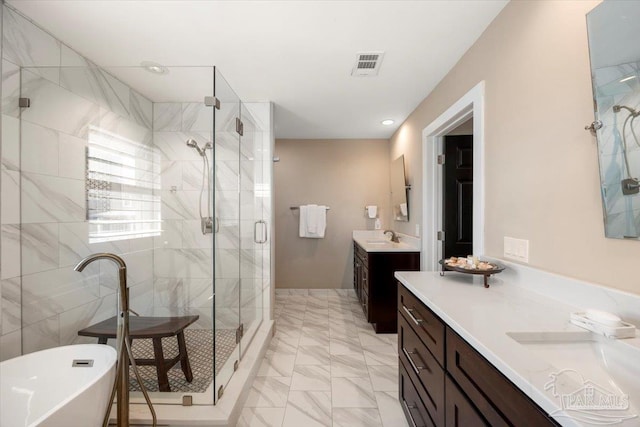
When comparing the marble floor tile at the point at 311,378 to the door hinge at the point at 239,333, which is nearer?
the marble floor tile at the point at 311,378

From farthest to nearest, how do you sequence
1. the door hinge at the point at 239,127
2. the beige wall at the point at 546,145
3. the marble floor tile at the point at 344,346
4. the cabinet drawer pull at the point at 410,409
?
the marble floor tile at the point at 344,346 < the door hinge at the point at 239,127 < the cabinet drawer pull at the point at 410,409 < the beige wall at the point at 546,145

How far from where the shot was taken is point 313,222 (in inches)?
162

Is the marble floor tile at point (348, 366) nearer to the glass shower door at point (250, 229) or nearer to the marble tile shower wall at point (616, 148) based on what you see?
the glass shower door at point (250, 229)

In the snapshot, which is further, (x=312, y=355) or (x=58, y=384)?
(x=312, y=355)

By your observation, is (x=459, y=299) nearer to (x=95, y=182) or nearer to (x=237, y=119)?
(x=237, y=119)

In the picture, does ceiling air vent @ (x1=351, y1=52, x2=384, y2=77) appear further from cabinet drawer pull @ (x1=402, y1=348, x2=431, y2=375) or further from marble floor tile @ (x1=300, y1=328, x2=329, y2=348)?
marble floor tile @ (x1=300, y1=328, x2=329, y2=348)

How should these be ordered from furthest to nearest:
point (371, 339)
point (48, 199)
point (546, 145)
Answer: point (371, 339), point (48, 199), point (546, 145)

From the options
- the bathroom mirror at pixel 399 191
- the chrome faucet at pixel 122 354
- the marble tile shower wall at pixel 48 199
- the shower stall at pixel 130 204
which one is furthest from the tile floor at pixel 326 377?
the bathroom mirror at pixel 399 191

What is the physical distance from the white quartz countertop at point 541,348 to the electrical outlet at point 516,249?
0.15 metres

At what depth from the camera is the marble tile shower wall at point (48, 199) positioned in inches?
60.6

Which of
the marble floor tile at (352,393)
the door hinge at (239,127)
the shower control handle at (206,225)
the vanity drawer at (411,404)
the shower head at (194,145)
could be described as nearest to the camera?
the vanity drawer at (411,404)

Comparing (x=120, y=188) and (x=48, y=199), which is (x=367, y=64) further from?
(x=48, y=199)

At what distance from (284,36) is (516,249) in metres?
1.82

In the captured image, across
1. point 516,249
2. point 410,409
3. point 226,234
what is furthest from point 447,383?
point 226,234
